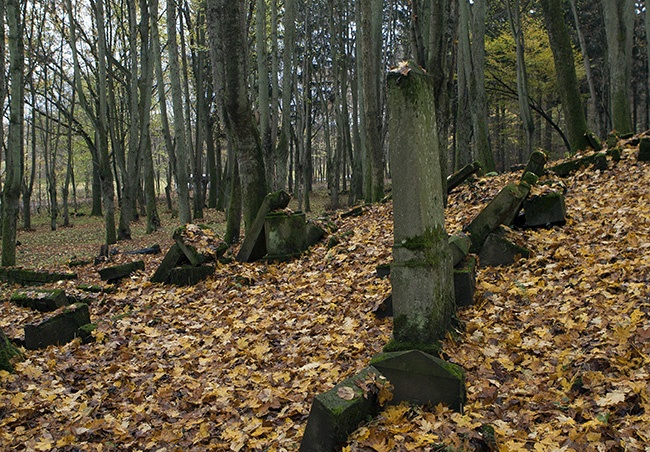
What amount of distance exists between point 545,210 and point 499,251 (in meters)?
1.12

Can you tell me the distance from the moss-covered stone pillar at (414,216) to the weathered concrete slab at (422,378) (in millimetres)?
417

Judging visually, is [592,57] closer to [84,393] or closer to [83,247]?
[83,247]

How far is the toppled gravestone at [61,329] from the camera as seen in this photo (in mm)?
5301

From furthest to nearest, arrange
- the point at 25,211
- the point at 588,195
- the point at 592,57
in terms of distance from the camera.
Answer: the point at 592,57
the point at 25,211
the point at 588,195

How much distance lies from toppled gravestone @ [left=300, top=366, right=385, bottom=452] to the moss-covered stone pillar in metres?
0.83

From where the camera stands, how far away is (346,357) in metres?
4.25

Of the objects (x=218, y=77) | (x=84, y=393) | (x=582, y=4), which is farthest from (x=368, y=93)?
(x=582, y=4)

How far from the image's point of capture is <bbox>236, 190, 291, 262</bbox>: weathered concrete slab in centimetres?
783

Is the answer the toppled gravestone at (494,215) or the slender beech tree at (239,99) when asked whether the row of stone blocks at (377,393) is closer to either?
the toppled gravestone at (494,215)

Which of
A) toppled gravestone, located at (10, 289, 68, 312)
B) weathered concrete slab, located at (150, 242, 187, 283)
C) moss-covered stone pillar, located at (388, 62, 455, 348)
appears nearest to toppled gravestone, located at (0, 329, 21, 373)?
toppled gravestone, located at (10, 289, 68, 312)

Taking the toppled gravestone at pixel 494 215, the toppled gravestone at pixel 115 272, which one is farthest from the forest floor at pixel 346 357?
the toppled gravestone at pixel 115 272

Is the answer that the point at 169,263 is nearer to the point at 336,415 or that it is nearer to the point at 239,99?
the point at 239,99

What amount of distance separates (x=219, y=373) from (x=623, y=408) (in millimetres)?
3402

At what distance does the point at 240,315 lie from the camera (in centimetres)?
594
